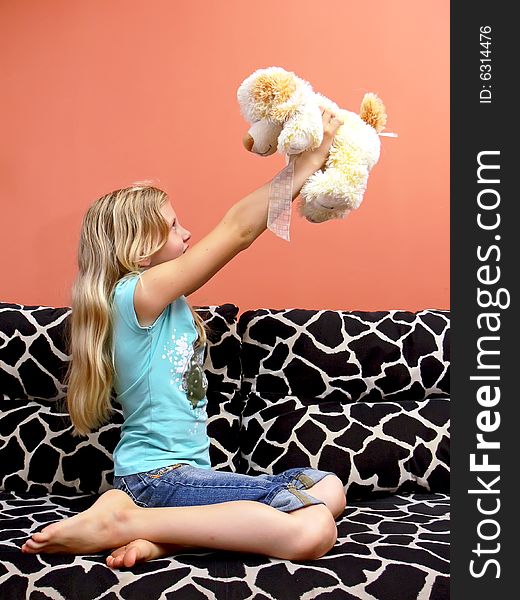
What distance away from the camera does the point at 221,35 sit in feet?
7.97

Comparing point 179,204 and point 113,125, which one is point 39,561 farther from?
point 113,125

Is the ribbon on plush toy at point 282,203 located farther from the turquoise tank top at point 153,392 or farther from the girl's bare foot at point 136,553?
the girl's bare foot at point 136,553

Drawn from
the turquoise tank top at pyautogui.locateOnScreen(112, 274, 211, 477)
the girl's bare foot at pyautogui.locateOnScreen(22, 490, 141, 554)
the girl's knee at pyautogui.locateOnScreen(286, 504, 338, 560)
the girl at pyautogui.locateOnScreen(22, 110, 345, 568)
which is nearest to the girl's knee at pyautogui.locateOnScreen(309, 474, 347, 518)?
the girl at pyautogui.locateOnScreen(22, 110, 345, 568)

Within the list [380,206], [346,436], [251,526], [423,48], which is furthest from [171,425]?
[423,48]

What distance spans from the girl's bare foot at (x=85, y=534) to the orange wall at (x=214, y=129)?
1.02 meters

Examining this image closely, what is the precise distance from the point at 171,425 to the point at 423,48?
154 centimetres

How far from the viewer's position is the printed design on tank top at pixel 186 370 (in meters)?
1.74

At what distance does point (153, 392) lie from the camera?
5.63ft

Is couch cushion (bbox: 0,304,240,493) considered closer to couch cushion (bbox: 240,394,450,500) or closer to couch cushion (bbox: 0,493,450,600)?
couch cushion (bbox: 240,394,450,500)

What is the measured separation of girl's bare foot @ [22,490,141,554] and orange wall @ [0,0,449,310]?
1023mm

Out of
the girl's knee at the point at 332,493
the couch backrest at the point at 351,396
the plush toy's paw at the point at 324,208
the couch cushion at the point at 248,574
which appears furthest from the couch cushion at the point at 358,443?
the plush toy's paw at the point at 324,208

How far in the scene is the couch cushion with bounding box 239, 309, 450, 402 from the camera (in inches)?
79.7

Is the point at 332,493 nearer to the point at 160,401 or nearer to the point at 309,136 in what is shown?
the point at 160,401

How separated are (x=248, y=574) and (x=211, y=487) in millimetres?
234
